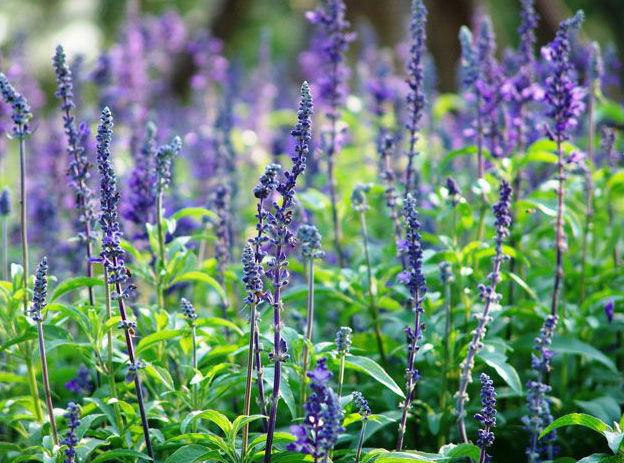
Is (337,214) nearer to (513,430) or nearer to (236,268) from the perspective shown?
(236,268)

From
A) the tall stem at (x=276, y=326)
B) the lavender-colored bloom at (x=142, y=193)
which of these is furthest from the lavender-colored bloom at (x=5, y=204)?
the tall stem at (x=276, y=326)

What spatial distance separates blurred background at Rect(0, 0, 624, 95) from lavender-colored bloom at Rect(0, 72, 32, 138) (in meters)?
3.29

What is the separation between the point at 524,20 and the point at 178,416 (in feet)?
10.1

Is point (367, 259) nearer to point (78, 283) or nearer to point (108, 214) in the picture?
point (78, 283)

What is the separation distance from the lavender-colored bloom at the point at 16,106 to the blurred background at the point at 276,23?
3.29 metres

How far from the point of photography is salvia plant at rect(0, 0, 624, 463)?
3.35m

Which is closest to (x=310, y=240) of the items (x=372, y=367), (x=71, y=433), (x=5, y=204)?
(x=372, y=367)

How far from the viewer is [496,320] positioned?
4.72 m

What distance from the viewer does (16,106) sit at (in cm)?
356

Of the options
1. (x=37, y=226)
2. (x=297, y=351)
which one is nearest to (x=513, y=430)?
(x=297, y=351)

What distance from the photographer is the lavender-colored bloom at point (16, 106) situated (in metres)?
3.51

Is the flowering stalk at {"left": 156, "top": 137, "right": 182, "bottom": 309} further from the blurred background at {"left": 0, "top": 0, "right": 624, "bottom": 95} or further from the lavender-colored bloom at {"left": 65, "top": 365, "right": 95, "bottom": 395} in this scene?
the blurred background at {"left": 0, "top": 0, "right": 624, "bottom": 95}

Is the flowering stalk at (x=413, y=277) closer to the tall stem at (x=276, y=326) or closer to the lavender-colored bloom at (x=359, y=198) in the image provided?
the tall stem at (x=276, y=326)

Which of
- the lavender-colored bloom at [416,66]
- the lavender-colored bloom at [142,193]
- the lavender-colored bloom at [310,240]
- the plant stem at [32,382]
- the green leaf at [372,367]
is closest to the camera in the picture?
the lavender-colored bloom at [310,240]
